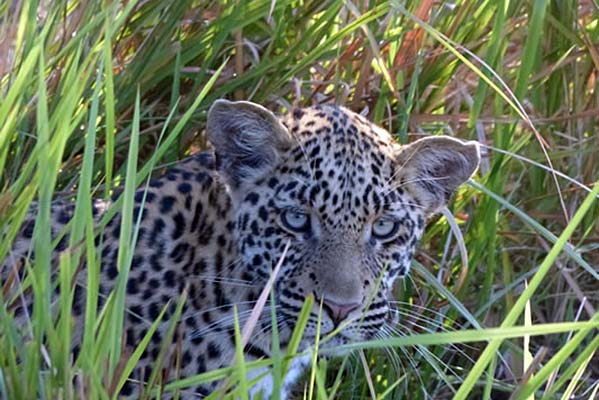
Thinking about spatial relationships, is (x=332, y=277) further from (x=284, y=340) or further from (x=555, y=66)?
(x=555, y=66)

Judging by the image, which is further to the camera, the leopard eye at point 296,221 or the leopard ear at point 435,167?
the leopard ear at point 435,167

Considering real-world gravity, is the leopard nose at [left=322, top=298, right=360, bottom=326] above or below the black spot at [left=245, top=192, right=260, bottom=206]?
below

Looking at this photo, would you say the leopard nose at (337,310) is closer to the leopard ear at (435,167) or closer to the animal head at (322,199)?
the animal head at (322,199)

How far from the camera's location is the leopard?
370 centimetres

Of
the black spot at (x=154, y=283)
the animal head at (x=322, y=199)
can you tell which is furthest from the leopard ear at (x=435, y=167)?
the black spot at (x=154, y=283)

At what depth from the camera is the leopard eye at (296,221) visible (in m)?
3.75

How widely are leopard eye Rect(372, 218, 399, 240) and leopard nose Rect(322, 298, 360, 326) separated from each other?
0.92ft

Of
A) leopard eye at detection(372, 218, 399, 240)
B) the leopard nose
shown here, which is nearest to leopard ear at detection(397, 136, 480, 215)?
leopard eye at detection(372, 218, 399, 240)

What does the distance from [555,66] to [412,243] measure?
0.93 meters

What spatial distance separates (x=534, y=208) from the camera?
470 cm

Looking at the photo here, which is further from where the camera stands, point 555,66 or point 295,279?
point 555,66

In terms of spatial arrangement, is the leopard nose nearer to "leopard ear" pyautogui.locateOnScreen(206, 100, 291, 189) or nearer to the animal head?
the animal head

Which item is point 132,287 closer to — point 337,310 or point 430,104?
point 337,310

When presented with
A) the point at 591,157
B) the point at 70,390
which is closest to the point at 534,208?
the point at 591,157
